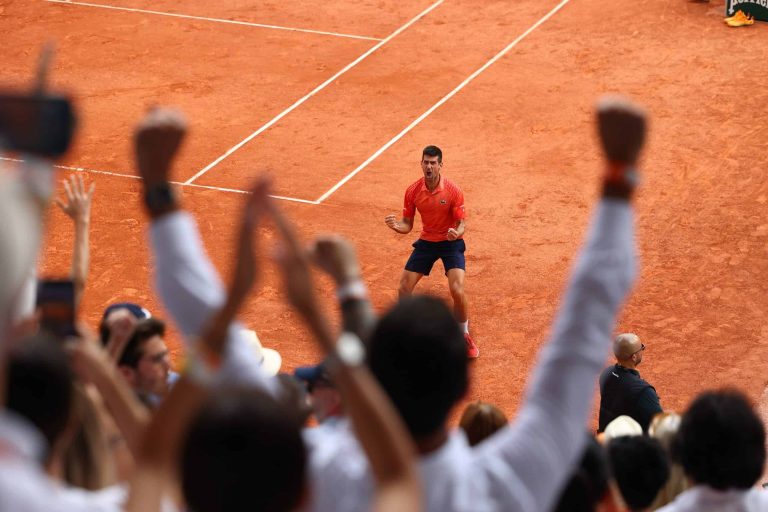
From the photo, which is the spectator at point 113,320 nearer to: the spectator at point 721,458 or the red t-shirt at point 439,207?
the spectator at point 721,458

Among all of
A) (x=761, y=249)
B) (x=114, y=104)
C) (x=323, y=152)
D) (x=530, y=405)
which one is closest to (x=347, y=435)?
(x=530, y=405)

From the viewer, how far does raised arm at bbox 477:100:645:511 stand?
311 centimetres

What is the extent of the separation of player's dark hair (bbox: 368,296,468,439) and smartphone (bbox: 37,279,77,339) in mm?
1073

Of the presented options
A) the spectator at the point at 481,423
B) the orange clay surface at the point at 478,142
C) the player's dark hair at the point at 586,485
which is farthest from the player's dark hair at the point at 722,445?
the orange clay surface at the point at 478,142

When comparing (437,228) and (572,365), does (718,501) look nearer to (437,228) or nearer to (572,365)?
(572,365)

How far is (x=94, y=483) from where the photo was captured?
4766 mm

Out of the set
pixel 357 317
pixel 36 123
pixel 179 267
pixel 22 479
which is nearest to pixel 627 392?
pixel 357 317

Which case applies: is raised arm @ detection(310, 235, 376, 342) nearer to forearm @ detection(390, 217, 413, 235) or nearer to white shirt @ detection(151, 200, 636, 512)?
white shirt @ detection(151, 200, 636, 512)

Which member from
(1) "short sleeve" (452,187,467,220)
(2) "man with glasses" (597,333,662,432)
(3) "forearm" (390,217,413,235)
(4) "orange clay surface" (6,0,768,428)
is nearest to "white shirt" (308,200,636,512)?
(2) "man with glasses" (597,333,662,432)

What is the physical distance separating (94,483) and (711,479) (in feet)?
7.43

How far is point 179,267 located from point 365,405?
0.88 metres

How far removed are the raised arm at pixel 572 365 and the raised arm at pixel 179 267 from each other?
2.66ft

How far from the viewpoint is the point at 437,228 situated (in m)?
14.6

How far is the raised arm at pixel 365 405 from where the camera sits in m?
2.92
